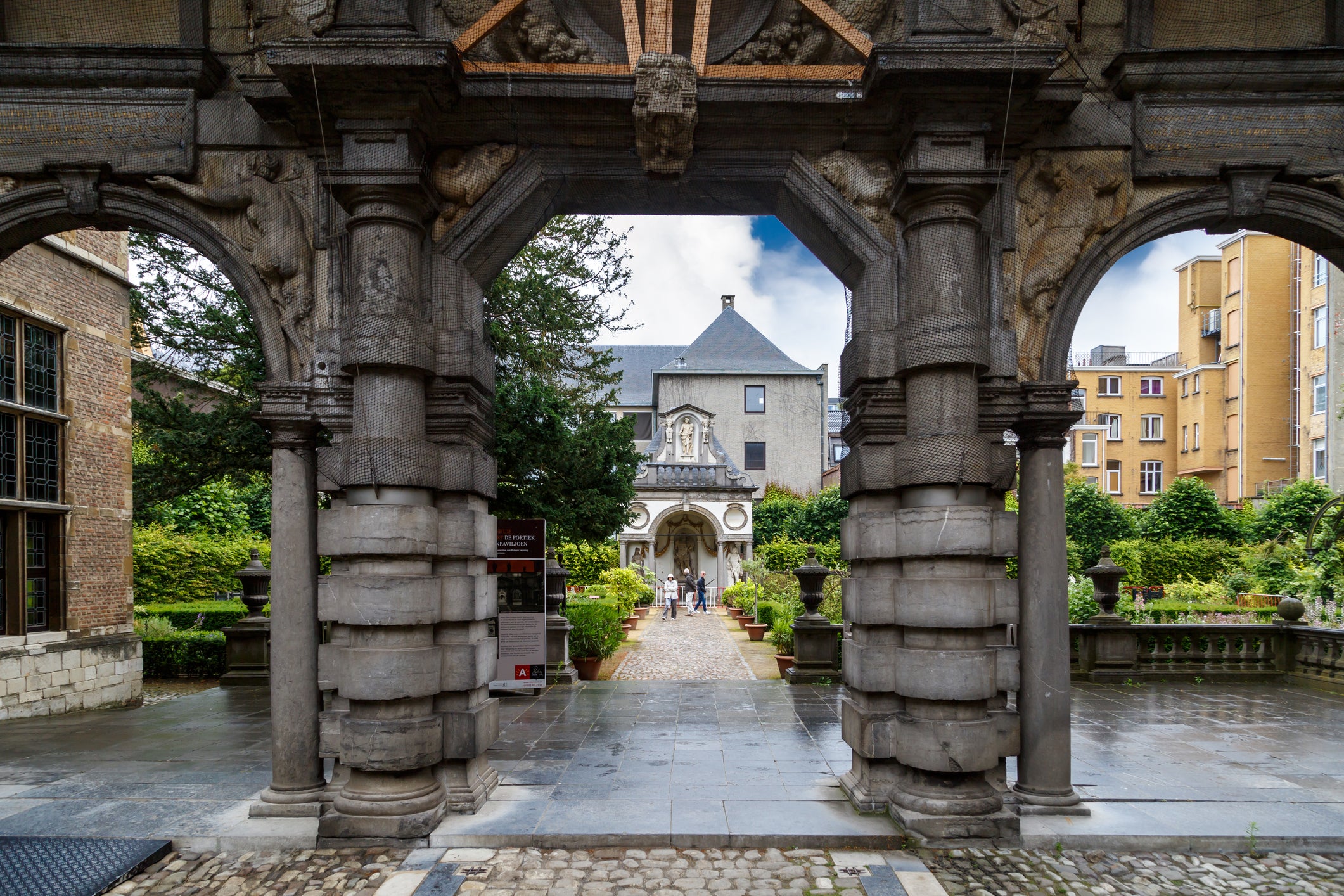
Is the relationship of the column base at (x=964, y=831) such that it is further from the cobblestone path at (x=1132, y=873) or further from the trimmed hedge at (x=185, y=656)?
the trimmed hedge at (x=185, y=656)

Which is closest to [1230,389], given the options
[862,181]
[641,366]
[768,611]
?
[641,366]

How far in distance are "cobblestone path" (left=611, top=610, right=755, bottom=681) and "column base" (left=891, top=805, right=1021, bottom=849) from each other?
7.15 metres

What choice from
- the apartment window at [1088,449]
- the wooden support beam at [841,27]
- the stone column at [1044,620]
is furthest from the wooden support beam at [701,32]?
the apartment window at [1088,449]

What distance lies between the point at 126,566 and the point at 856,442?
33.4 ft

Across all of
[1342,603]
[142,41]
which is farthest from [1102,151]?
[1342,603]

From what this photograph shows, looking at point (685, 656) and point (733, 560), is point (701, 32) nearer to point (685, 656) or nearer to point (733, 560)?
point (685, 656)

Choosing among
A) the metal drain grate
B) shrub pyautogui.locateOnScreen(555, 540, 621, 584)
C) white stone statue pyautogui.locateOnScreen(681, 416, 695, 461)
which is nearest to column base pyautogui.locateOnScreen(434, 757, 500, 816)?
the metal drain grate

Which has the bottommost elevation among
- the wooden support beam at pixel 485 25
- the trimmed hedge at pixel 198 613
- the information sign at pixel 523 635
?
the trimmed hedge at pixel 198 613

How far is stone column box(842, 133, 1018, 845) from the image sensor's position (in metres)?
5.40

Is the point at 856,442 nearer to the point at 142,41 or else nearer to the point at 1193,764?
the point at 1193,764

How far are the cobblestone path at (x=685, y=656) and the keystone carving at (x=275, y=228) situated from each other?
8.27m

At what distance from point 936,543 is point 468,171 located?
4123 mm

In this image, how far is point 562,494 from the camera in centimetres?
1171

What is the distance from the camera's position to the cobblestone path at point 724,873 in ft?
15.7
